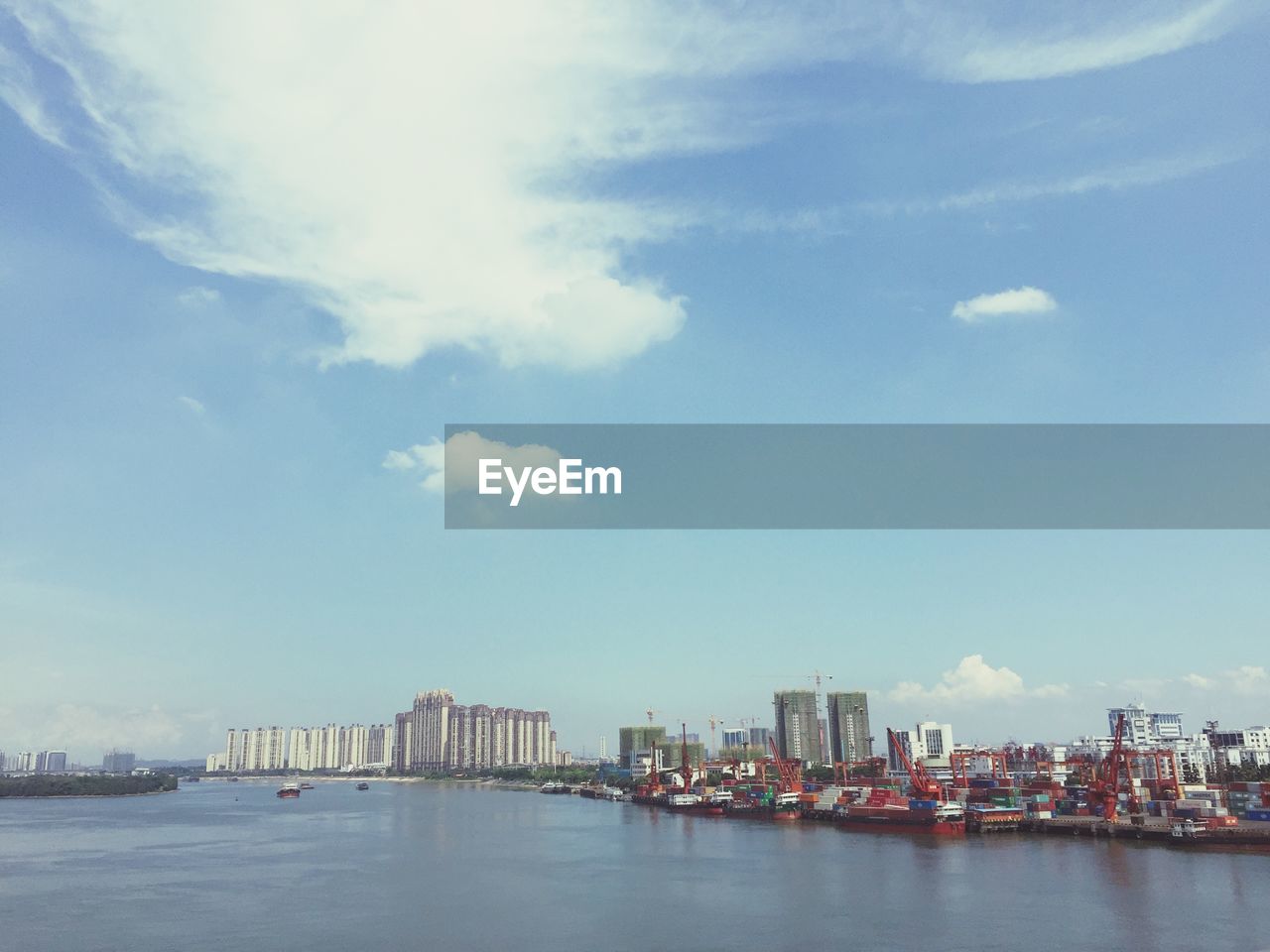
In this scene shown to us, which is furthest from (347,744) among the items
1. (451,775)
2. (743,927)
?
(743,927)

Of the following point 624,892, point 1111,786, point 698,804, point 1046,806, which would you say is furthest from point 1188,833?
point 698,804

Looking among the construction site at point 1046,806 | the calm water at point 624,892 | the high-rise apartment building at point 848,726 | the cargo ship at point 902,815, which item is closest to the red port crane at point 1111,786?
the construction site at point 1046,806

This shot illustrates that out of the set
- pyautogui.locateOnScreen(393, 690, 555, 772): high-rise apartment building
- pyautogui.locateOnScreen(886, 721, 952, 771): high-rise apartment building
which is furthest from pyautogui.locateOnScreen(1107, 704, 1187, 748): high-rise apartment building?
pyautogui.locateOnScreen(393, 690, 555, 772): high-rise apartment building

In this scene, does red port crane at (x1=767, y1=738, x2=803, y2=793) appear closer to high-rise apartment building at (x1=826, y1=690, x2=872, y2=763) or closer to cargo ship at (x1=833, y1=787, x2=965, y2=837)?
cargo ship at (x1=833, y1=787, x2=965, y2=837)

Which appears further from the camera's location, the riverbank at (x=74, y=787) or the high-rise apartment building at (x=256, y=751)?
the high-rise apartment building at (x=256, y=751)

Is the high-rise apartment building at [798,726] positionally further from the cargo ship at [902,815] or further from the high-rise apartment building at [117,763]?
the high-rise apartment building at [117,763]

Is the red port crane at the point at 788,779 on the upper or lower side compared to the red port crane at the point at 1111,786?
lower

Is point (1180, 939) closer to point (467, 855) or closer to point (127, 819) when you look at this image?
point (467, 855)
